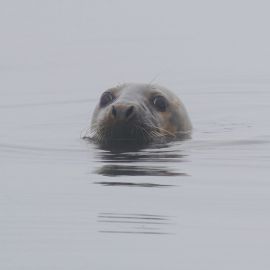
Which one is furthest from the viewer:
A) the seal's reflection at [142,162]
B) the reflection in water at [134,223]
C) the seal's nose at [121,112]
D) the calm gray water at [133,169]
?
the seal's nose at [121,112]

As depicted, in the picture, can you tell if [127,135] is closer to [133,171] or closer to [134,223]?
[133,171]

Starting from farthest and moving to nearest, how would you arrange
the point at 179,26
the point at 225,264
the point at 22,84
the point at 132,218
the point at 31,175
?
the point at 179,26 < the point at 22,84 < the point at 31,175 < the point at 132,218 < the point at 225,264

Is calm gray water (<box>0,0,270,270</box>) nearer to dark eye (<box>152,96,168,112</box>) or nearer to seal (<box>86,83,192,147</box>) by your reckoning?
seal (<box>86,83,192,147</box>)

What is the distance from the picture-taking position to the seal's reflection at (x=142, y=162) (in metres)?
11.0

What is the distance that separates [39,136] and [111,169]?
302cm

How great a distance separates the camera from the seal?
12562 millimetres

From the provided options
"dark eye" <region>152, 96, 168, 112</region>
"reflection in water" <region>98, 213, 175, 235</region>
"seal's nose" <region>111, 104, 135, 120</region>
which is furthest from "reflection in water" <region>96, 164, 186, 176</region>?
"dark eye" <region>152, 96, 168, 112</region>

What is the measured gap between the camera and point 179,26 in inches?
1310

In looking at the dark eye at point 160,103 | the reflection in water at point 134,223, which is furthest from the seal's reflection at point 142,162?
the reflection in water at point 134,223

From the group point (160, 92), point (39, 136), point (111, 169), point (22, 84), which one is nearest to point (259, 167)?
point (111, 169)

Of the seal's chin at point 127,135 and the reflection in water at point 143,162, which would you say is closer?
the reflection in water at point 143,162

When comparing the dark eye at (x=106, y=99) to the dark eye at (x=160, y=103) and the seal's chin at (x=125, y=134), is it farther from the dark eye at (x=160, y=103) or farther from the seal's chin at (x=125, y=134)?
the seal's chin at (x=125, y=134)

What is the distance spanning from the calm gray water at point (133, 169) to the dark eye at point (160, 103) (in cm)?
54

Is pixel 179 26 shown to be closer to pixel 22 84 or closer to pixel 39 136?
→ pixel 22 84
